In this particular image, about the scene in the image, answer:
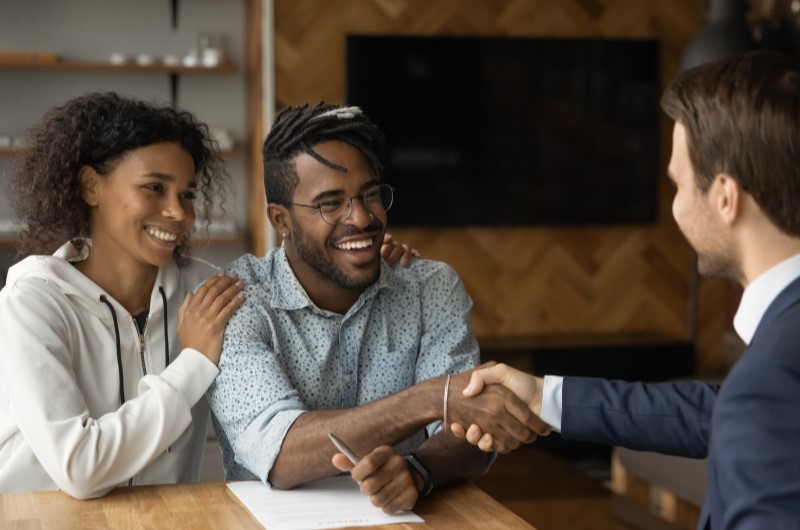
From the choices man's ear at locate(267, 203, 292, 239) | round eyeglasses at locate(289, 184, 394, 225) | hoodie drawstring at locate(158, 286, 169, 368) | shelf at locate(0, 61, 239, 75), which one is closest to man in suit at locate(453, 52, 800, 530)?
round eyeglasses at locate(289, 184, 394, 225)

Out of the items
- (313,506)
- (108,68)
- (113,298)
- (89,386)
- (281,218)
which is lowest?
(313,506)

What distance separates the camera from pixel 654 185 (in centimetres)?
558

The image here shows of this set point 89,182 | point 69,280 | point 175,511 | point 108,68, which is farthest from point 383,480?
point 108,68

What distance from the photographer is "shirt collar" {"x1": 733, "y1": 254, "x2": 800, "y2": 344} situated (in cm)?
127

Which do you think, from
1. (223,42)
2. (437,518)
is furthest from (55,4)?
(437,518)

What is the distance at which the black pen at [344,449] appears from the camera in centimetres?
173

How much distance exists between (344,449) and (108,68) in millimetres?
3450

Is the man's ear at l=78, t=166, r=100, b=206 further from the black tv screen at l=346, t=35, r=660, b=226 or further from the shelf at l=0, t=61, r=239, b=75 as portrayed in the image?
the black tv screen at l=346, t=35, r=660, b=226

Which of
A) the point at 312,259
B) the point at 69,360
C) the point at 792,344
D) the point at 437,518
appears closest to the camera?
the point at 792,344

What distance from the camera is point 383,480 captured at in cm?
172

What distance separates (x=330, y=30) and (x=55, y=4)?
123 cm

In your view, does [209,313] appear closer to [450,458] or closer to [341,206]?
[341,206]

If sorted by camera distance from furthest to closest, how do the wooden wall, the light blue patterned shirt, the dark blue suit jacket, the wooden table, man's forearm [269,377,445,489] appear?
1. the wooden wall
2. the light blue patterned shirt
3. man's forearm [269,377,445,489]
4. the wooden table
5. the dark blue suit jacket

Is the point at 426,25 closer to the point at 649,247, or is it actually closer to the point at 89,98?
the point at 649,247
